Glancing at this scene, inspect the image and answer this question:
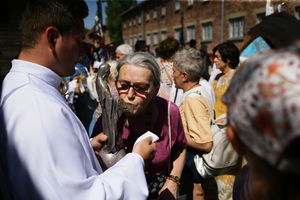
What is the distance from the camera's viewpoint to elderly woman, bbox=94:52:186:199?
1.92 m

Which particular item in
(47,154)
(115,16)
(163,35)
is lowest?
(47,154)

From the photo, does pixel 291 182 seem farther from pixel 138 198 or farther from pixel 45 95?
pixel 45 95

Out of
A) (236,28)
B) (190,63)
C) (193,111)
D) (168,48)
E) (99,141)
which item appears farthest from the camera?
(236,28)

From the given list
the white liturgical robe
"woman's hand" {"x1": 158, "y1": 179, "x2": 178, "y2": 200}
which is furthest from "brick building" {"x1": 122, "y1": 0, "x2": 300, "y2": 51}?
the white liturgical robe

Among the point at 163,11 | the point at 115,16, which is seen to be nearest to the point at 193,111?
the point at 163,11

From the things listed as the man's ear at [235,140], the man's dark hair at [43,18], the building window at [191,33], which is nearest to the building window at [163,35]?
the building window at [191,33]

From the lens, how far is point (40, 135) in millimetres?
1040

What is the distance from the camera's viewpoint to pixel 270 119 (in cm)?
61

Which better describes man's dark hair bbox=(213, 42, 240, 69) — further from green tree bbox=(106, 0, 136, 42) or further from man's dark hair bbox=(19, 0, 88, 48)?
green tree bbox=(106, 0, 136, 42)

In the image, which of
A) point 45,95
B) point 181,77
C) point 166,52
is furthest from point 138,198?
point 166,52

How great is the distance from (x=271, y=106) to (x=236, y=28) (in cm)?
1682

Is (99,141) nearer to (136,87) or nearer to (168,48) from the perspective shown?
(136,87)

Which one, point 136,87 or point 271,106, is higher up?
point 271,106

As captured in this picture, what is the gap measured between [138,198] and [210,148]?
1.12m
